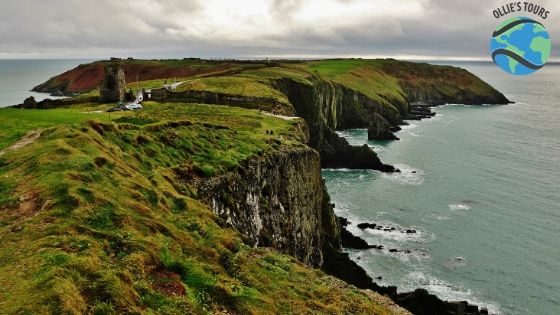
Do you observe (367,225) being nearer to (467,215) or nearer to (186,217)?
(467,215)

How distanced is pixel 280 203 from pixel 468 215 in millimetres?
35610

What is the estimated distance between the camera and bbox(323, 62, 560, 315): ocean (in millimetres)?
45719

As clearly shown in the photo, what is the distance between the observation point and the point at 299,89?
98.9m

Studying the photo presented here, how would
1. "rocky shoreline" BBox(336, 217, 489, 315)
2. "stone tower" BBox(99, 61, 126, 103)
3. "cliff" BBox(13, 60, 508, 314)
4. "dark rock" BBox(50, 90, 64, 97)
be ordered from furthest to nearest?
"dark rock" BBox(50, 90, 64, 97)
"stone tower" BBox(99, 61, 126, 103)
"rocky shoreline" BBox(336, 217, 489, 315)
"cliff" BBox(13, 60, 508, 314)

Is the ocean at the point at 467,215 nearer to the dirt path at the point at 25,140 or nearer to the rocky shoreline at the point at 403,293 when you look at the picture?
the rocky shoreline at the point at 403,293

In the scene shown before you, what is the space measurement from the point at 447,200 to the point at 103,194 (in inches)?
2409

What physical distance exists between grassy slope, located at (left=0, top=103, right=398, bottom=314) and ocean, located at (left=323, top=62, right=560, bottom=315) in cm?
2841

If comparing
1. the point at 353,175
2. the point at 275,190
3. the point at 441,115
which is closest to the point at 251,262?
the point at 275,190

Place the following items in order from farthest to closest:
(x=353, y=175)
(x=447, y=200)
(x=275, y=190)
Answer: (x=353, y=175) < (x=447, y=200) < (x=275, y=190)

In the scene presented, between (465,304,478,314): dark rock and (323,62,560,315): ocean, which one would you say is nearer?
(465,304,478,314): dark rock

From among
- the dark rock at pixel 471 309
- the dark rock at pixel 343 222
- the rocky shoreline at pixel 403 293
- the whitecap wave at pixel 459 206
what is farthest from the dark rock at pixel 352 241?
the whitecap wave at pixel 459 206

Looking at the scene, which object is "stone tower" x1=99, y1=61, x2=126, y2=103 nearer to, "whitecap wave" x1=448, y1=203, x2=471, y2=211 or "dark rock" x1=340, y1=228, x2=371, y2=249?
"dark rock" x1=340, y1=228, x2=371, y2=249

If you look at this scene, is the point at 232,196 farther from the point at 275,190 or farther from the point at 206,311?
the point at 206,311

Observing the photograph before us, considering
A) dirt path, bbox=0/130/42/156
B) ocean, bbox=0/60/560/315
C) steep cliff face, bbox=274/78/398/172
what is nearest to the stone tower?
dirt path, bbox=0/130/42/156
